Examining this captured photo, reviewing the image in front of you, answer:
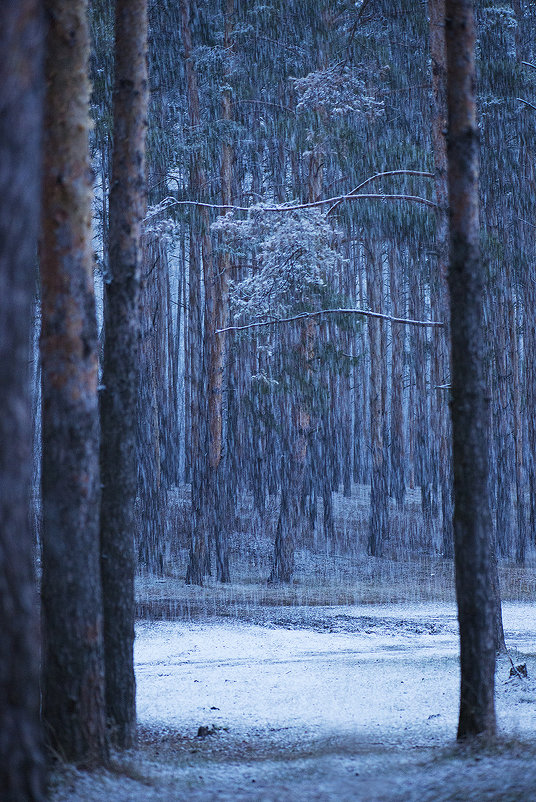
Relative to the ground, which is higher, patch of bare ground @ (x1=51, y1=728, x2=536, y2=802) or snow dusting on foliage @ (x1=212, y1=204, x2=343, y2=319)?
snow dusting on foliage @ (x1=212, y1=204, x2=343, y2=319)

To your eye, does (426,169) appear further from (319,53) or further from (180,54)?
(180,54)

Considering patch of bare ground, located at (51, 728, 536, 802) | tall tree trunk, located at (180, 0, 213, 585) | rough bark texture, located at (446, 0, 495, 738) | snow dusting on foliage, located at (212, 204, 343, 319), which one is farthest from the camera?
tall tree trunk, located at (180, 0, 213, 585)

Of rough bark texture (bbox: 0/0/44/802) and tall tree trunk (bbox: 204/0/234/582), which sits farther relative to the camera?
tall tree trunk (bbox: 204/0/234/582)

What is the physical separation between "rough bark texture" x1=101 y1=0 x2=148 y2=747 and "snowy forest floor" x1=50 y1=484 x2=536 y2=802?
0.66 m

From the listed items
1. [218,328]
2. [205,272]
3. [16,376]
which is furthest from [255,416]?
[16,376]

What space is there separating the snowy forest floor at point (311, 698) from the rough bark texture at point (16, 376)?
2.13 metres

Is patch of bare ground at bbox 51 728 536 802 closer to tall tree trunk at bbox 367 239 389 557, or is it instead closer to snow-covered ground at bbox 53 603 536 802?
snow-covered ground at bbox 53 603 536 802

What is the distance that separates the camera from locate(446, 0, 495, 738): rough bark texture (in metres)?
6.23

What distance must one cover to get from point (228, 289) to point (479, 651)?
14.0 meters

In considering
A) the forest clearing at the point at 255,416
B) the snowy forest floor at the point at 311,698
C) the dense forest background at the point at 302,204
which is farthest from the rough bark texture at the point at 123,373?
the dense forest background at the point at 302,204

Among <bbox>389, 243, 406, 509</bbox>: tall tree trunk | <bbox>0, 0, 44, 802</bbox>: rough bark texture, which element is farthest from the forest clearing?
<bbox>389, 243, 406, 509</bbox>: tall tree trunk

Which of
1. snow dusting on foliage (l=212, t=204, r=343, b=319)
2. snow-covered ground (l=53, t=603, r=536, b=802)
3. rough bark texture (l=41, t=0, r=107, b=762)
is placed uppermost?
snow dusting on foliage (l=212, t=204, r=343, b=319)

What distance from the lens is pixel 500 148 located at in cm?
1984

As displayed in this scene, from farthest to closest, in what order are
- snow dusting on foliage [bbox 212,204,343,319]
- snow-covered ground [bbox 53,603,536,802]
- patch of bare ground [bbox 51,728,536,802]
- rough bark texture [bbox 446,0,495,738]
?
snow dusting on foliage [bbox 212,204,343,319]
rough bark texture [bbox 446,0,495,738]
snow-covered ground [bbox 53,603,536,802]
patch of bare ground [bbox 51,728,536,802]
